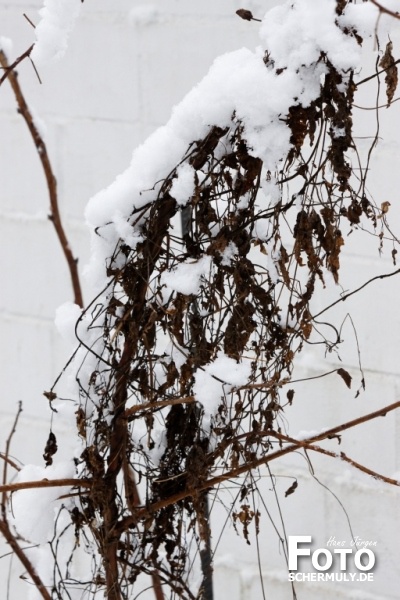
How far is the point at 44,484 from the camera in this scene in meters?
0.72

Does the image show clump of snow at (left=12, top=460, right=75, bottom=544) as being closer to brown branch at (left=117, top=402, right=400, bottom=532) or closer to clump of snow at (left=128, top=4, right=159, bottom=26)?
brown branch at (left=117, top=402, right=400, bottom=532)

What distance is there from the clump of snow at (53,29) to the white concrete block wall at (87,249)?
0.45 m

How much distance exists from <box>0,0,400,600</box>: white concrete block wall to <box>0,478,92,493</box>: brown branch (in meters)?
0.53

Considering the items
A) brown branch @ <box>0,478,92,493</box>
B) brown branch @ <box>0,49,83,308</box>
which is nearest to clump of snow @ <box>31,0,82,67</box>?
brown branch @ <box>0,49,83,308</box>

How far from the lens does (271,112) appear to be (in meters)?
0.66

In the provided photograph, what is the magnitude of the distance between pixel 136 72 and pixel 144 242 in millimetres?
695

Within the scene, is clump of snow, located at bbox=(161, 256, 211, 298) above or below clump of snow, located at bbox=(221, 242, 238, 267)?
below

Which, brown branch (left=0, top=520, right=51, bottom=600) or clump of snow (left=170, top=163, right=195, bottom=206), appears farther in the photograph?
brown branch (left=0, top=520, right=51, bottom=600)

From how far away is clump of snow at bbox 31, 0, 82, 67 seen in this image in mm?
805

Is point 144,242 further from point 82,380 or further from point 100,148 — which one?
point 100,148

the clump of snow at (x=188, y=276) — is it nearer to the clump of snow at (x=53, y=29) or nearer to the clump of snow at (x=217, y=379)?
the clump of snow at (x=217, y=379)

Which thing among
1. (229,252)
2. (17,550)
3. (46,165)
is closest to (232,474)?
(229,252)

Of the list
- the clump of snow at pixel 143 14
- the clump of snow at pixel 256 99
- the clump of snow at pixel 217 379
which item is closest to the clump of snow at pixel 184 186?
the clump of snow at pixel 256 99

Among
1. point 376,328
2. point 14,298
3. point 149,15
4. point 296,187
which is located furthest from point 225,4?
point 14,298
